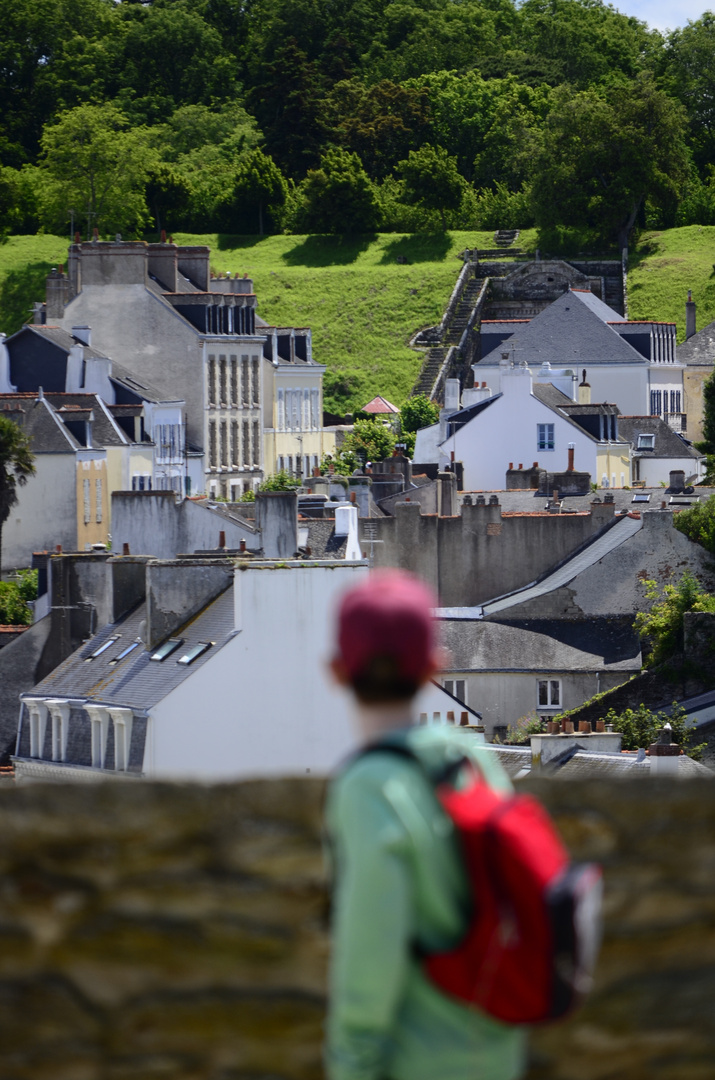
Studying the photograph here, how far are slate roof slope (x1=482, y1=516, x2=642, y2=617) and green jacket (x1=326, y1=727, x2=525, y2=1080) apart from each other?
27.5m

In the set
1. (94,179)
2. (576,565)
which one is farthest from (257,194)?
(576,565)

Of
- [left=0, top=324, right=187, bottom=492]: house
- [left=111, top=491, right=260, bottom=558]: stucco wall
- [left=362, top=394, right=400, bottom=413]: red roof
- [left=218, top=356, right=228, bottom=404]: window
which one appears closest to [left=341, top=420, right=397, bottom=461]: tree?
[left=218, top=356, right=228, bottom=404]: window

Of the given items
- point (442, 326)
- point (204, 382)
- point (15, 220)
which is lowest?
point (204, 382)

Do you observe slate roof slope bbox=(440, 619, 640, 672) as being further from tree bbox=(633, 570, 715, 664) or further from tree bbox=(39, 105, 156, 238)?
tree bbox=(39, 105, 156, 238)

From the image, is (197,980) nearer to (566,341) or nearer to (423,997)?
(423,997)

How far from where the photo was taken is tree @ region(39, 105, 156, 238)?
291 ft

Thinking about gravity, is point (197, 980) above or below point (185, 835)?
below

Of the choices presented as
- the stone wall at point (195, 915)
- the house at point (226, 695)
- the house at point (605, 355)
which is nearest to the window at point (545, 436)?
the house at point (605, 355)

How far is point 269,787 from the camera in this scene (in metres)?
4.02

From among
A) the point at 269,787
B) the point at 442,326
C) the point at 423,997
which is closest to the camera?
the point at 423,997

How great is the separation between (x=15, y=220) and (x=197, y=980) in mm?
93216

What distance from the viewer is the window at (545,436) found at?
167ft

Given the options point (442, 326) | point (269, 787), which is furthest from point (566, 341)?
point (269, 787)

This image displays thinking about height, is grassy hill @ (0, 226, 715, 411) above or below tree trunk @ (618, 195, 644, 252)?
below
